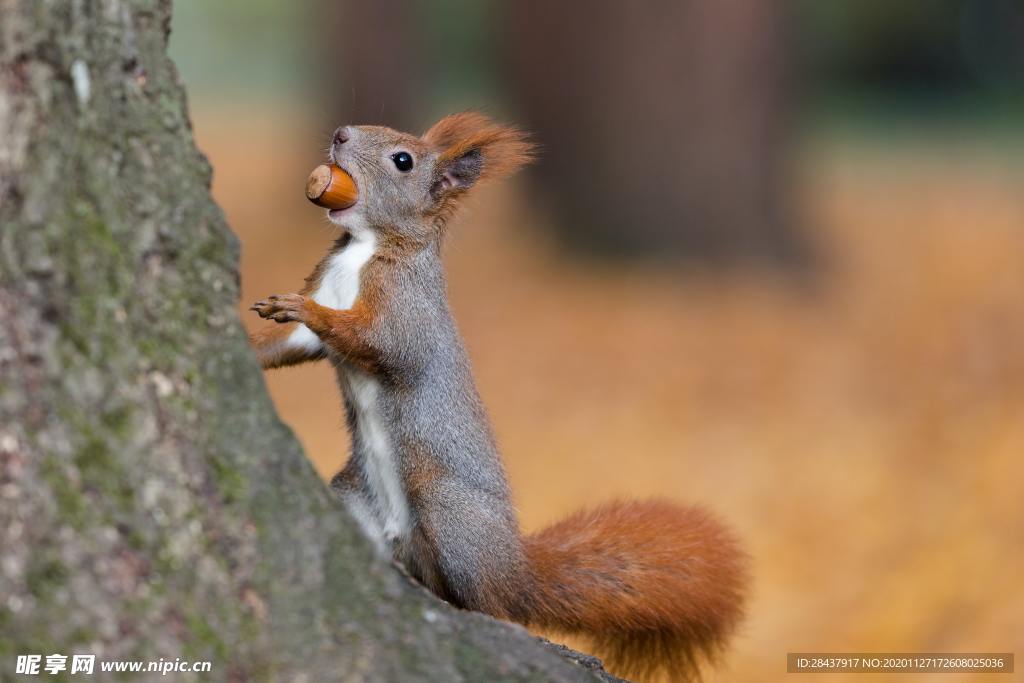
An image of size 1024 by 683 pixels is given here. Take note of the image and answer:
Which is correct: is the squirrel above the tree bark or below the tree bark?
below

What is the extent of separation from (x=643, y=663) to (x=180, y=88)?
1.19 meters

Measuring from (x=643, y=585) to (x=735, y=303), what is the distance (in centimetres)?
359

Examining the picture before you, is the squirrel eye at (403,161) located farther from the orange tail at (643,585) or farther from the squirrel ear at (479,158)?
the orange tail at (643,585)

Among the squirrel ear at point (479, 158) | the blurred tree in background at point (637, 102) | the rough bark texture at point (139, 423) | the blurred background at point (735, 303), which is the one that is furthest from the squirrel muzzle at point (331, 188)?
the blurred tree in background at point (637, 102)

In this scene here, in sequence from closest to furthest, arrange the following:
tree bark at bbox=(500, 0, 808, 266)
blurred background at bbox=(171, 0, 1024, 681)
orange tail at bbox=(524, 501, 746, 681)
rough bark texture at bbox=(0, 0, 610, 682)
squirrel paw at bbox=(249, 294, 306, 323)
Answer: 1. rough bark texture at bbox=(0, 0, 610, 682)
2. squirrel paw at bbox=(249, 294, 306, 323)
3. orange tail at bbox=(524, 501, 746, 681)
4. blurred background at bbox=(171, 0, 1024, 681)
5. tree bark at bbox=(500, 0, 808, 266)

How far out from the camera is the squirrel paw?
190cm

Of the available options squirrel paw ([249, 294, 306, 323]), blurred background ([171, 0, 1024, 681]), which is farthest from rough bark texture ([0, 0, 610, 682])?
blurred background ([171, 0, 1024, 681])

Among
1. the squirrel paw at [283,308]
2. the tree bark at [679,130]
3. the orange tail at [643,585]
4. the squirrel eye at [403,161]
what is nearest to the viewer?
the squirrel paw at [283,308]

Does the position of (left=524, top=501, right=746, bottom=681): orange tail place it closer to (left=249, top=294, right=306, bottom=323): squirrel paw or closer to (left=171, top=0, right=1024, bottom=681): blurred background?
(left=249, top=294, right=306, bottom=323): squirrel paw

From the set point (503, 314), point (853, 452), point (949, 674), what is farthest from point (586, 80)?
point (949, 674)

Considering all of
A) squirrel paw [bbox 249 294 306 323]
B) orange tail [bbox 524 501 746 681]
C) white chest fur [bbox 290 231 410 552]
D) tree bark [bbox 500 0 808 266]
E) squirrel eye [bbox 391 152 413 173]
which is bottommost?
orange tail [bbox 524 501 746 681]

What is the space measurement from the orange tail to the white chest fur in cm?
21

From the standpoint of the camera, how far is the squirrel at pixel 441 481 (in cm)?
195

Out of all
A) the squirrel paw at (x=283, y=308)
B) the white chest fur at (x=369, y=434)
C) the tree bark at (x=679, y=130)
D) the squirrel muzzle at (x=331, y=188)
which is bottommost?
the white chest fur at (x=369, y=434)
